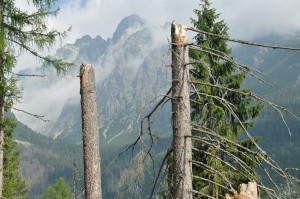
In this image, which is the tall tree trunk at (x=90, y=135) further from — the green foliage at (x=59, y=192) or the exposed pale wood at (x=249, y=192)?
the green foliage at (x=59, y=192)

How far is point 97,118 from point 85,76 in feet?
2.08

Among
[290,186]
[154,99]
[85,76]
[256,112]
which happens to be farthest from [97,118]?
[256,112]

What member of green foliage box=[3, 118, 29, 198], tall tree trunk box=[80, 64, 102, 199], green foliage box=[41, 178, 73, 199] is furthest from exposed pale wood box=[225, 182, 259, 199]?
green foliage box=[41, 178, 73, 199]

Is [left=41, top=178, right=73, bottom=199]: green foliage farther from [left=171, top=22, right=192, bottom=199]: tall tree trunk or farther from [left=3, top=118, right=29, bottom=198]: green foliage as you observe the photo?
[left=171, top=22, right=192, bottom=199]: tall tree trunk

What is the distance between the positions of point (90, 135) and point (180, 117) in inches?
53.7

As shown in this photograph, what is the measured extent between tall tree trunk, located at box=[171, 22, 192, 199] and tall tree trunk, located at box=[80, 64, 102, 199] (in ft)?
3.79

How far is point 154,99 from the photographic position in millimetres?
5398

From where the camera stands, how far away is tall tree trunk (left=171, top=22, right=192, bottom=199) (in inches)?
218

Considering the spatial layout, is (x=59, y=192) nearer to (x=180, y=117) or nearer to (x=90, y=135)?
(x=90, y=135)

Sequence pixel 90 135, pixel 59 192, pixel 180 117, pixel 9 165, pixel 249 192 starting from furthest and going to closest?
pixel 59 192, pixel 9 165, pixel 90 135, pixel 249 192, pixel 180 117

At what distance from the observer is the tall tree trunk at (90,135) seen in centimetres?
598

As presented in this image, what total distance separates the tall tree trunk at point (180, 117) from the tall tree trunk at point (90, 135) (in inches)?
45.5

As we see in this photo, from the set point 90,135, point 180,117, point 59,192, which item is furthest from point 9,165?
point 180,117

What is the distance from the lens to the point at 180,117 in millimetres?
5613
